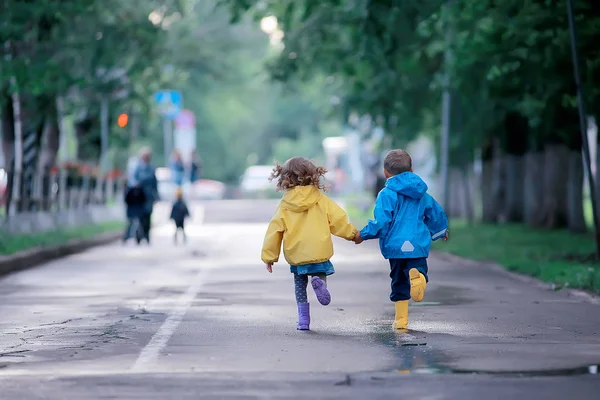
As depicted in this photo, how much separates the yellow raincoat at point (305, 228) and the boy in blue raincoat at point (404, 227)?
265 mm

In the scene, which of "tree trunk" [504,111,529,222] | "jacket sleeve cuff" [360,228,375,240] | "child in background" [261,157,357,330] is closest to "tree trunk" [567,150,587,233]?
"tree trunk" [504,111,529,222]

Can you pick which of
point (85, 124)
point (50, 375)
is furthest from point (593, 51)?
point (85, 124)

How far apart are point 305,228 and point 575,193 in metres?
23.8

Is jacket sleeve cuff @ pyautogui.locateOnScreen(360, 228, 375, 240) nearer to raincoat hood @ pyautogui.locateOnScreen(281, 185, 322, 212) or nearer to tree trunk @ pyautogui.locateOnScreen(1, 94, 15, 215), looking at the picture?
raincoat hood @ pyautogui.locateOnScreen(281, 185, 322, 212)

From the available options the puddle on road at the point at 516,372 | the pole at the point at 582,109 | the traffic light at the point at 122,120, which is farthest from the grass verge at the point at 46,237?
the puddle on road at the point at 516,372

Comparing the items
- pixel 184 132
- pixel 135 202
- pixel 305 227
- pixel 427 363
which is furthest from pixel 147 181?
pixel 184 132

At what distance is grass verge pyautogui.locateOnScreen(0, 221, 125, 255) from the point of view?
26.5 m

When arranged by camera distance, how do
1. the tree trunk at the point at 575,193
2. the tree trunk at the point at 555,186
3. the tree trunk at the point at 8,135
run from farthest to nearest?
the tree trunk at the point at 555,186
the tree trunk at the point at 575,193
the tree trunk at the point at 8,135

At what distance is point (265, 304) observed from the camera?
1664 centimetres

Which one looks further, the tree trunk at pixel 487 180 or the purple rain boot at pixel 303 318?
the tree trunk at pixel 487 180

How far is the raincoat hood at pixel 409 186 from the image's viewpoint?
43.7 ft

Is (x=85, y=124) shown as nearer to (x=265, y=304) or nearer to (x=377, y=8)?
(x=377, y=8)

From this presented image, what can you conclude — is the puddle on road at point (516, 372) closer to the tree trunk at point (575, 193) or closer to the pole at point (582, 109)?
the pole at point (582, 109)

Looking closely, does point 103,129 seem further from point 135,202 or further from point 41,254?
point 41,254
